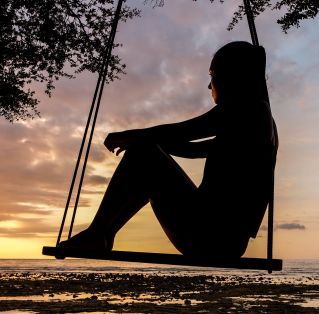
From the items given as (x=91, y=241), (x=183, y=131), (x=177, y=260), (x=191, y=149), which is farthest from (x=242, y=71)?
(x=91, y=241)

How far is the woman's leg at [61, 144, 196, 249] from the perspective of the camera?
150 inches

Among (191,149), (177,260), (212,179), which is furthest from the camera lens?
(191,149)

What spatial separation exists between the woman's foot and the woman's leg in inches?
0.9

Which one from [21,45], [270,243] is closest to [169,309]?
[21,45]

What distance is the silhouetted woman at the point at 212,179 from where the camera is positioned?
374 centimetres

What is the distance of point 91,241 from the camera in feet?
12.9

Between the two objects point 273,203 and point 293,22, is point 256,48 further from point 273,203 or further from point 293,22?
point 293,22

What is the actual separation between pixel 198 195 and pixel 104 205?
0.67 metres

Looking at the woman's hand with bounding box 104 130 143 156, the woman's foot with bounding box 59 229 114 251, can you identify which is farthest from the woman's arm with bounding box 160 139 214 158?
the woman's foot with bounding box 59 229 114 251

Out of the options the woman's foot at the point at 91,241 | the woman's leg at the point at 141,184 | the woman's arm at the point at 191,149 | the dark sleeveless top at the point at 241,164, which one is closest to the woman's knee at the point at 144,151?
the woman's leg at the point at 141,184

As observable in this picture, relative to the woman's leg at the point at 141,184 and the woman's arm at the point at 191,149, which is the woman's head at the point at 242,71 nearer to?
the woman's arm at the point at 191,149

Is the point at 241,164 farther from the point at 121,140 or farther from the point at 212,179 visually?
the point at 121,140

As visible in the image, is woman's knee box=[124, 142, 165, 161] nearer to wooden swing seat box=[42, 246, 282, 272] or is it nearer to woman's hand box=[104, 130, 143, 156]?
woman's hand box=[104, 130, 143, 156]

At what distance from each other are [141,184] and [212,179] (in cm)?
49
